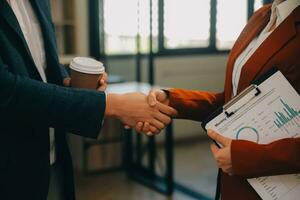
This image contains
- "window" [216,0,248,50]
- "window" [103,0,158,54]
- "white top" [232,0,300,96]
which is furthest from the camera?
"window" [216,0,248,50]

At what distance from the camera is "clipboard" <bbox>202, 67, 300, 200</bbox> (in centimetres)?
120

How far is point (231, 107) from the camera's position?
4.07ft

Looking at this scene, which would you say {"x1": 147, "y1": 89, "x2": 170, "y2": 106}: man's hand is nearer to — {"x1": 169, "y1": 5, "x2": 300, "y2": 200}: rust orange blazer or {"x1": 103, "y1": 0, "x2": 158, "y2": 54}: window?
{"x1": 169, "y1": 5, "x2": 300, "y2": 200}: rust orange blazer

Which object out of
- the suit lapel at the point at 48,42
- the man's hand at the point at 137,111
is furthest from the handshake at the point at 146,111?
the suit lapel at the point at 48,42

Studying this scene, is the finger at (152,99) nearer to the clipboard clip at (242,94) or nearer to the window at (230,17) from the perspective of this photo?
the clipboard clip at (242,94)

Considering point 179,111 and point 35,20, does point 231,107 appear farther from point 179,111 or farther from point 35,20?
point 35,20

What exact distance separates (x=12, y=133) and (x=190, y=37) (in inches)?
156

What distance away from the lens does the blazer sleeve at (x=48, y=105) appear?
1161 millimetres

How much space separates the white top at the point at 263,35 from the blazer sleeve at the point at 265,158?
9.5 inches

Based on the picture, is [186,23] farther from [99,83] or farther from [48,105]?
[48,105]

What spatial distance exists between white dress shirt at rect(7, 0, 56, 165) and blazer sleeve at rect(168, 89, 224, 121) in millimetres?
469

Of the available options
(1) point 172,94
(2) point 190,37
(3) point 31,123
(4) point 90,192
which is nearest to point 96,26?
(2) point 190,37

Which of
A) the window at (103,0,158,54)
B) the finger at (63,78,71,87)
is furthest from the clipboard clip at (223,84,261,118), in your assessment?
the window at (103,0,158,54)

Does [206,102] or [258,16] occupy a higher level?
[258,16]
